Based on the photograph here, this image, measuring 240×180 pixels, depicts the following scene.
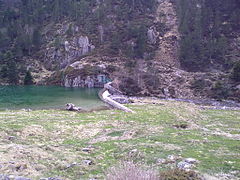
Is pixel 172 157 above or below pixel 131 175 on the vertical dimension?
below

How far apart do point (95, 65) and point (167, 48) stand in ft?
96.9

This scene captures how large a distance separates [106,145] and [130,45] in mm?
86374

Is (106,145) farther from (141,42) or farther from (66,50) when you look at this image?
(66,50)

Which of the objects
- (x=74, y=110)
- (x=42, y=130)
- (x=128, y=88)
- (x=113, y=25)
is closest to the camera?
(x=42, y=130)

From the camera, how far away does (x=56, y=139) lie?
24016mm

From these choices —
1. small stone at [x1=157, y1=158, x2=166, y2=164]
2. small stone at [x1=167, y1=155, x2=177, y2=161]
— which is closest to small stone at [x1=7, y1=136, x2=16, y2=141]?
small stone at [x1=157, y1=158, x2=166, y2=164]

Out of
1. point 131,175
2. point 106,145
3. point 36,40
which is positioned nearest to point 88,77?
point 36,40

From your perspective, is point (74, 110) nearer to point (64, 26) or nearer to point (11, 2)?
point (64, 26)

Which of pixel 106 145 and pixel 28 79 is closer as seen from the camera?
pixel 106 145

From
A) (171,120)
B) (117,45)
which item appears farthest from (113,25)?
(171,120)

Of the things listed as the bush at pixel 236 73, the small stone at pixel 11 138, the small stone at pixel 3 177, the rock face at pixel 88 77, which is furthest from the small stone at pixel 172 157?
the rock face at pixel 88 77

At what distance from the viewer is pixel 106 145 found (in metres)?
22.1

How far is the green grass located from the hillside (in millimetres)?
45995

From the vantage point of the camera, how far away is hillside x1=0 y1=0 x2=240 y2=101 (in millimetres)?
83062
